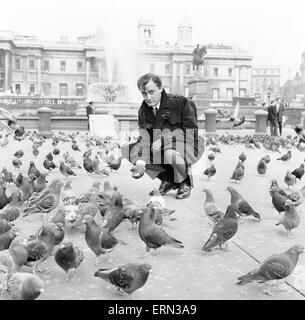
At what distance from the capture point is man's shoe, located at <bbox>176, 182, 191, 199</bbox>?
706 centimetres

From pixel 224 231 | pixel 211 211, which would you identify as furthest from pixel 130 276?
pixel 211 211

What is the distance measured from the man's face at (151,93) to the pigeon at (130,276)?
136 inches

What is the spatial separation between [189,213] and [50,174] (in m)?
3.87

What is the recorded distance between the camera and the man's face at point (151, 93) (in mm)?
6508

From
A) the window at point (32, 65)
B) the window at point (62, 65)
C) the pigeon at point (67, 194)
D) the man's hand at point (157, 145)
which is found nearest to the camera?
the pigeon at point (67, 194)

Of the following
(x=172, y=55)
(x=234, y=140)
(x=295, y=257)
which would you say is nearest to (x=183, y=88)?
(x=172, y=55)

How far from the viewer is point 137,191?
25.5ft

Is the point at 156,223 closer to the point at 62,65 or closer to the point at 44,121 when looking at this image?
the point at 44,121

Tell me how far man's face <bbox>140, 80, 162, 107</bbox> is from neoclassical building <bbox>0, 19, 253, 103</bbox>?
75584 mm

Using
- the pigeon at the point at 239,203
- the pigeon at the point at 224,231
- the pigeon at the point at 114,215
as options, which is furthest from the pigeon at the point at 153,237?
the pigeon at the point at 239,203

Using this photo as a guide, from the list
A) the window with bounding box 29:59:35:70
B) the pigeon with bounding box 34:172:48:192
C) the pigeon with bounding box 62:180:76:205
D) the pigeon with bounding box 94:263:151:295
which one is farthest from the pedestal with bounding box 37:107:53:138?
the window with bounding box 29:59:35:70

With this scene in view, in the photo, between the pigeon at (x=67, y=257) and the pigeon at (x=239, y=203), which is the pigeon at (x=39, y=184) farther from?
A: the pigeon at (x=67, y=257)

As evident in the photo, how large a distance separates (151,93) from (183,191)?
1.36 metres
